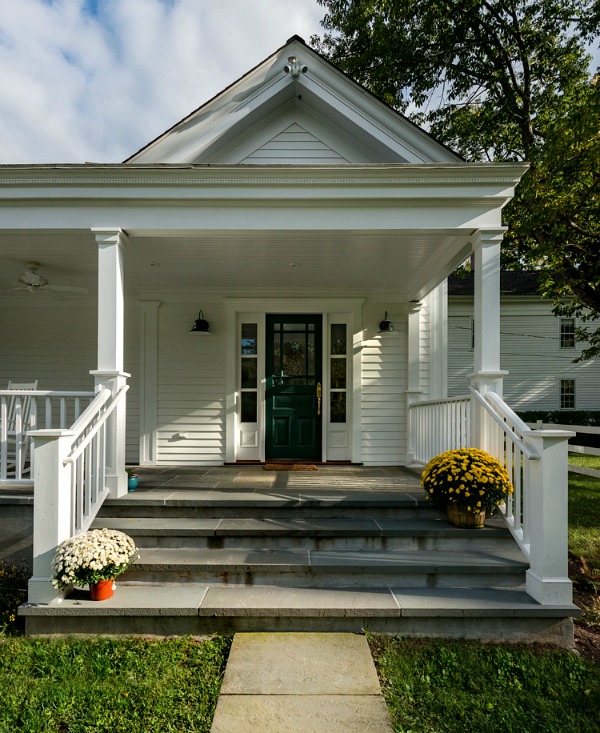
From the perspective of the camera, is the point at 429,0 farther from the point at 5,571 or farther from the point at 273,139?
the point at 5,571

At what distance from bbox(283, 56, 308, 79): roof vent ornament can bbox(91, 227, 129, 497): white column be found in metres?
2.48

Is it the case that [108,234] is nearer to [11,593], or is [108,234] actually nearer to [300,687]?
[11,593]

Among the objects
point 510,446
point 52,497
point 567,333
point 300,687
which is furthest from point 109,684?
point 567,333

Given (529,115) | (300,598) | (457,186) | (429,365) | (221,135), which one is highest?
(529,115)

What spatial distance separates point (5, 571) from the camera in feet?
11.1

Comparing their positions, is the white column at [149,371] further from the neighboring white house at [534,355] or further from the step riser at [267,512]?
the neighboring white house at [534,355]

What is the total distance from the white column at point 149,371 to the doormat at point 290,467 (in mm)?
1669

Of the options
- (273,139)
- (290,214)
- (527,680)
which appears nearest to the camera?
(527,680)

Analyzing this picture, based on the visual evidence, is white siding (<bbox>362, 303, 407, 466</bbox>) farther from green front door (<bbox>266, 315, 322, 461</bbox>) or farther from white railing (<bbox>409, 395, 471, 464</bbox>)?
green front door (<bbox>266, 315, 322, 461</bbox>)

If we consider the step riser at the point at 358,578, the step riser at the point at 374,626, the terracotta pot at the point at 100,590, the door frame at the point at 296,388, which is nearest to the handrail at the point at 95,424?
the terracotta pot at the point at 100,590

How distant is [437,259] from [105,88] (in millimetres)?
7338

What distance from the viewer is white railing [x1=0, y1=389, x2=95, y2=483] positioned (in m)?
3.82

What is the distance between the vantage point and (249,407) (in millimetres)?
6332

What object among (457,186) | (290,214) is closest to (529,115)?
(457,186)
